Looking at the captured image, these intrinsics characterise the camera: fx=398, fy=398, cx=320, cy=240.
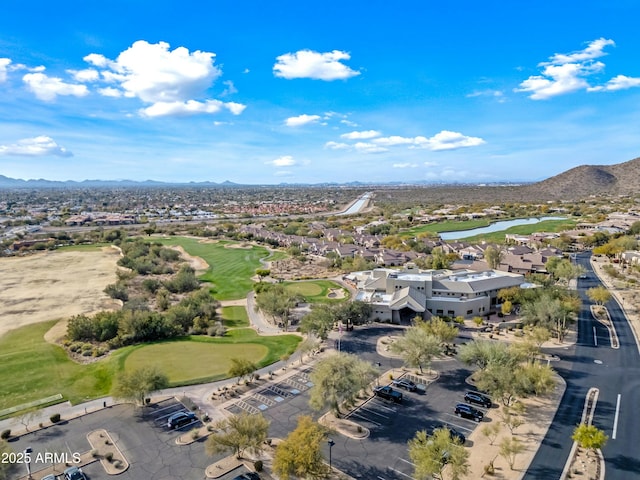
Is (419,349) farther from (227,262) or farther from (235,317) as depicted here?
(227,262)

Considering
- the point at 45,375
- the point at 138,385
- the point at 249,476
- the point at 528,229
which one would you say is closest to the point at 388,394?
the point at 249,476

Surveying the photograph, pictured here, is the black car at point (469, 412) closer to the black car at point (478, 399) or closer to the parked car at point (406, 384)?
the black car at point (478, 399)

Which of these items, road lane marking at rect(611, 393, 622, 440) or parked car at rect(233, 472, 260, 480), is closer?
parked car at rect(233, 472, 260, 480)

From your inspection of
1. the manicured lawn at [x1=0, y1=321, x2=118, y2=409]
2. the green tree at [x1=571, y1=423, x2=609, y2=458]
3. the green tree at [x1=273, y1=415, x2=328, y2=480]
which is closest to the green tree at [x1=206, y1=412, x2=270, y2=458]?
the green tree at [x1=273, y1=415, x2=328, y2=480]

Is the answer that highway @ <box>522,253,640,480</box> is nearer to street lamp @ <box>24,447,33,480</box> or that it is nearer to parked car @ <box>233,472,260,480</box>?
parked car @ <box>233,472,260,480</box>

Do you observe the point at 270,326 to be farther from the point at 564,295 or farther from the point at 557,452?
the point at 564,295

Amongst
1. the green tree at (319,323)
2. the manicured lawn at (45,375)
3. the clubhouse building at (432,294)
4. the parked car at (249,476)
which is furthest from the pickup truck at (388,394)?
the manicured lawn at (45,375)
